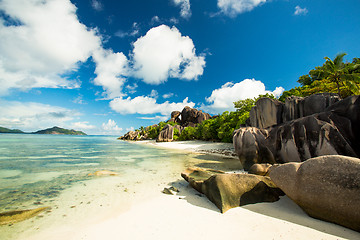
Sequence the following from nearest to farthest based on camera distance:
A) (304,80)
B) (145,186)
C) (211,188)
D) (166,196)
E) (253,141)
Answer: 1. (211,188)
2. (166,196)
3. (145,186)
4. (253,141)
5. (304,80)

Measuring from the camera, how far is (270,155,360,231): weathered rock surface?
3.47m

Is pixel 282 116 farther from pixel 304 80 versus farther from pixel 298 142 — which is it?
pixel 304 80

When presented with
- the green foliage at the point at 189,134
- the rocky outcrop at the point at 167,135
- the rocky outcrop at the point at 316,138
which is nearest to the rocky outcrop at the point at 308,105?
the rocky outcrop at the point at 316,138

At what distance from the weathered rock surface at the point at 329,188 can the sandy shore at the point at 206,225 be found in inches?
10.5

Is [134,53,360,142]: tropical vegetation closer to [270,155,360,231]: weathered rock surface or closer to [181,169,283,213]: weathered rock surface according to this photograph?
[181,169,283,213]: weathered rock surface

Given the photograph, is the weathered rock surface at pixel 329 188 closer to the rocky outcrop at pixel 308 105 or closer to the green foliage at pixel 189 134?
the rocky outcrop at pixel 308 105

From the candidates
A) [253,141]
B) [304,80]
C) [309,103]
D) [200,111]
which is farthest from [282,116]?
[200,111]

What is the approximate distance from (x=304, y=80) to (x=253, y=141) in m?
40.2

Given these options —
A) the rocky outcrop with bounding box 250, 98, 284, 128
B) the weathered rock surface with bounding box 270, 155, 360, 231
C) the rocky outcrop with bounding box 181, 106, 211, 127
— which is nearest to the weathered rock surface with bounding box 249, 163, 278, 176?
the weathered rock surface with bounding box 270, 155, 360, 231

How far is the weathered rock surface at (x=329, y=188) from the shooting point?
11.4ft

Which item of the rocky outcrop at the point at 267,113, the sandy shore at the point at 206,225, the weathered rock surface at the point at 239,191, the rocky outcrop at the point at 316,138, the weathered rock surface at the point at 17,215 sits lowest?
the weathered rock surface at the point at 17,215

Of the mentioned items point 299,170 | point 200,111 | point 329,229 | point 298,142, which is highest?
point 200,111

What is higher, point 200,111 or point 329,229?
point 200,111

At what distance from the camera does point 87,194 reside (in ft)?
21.2
